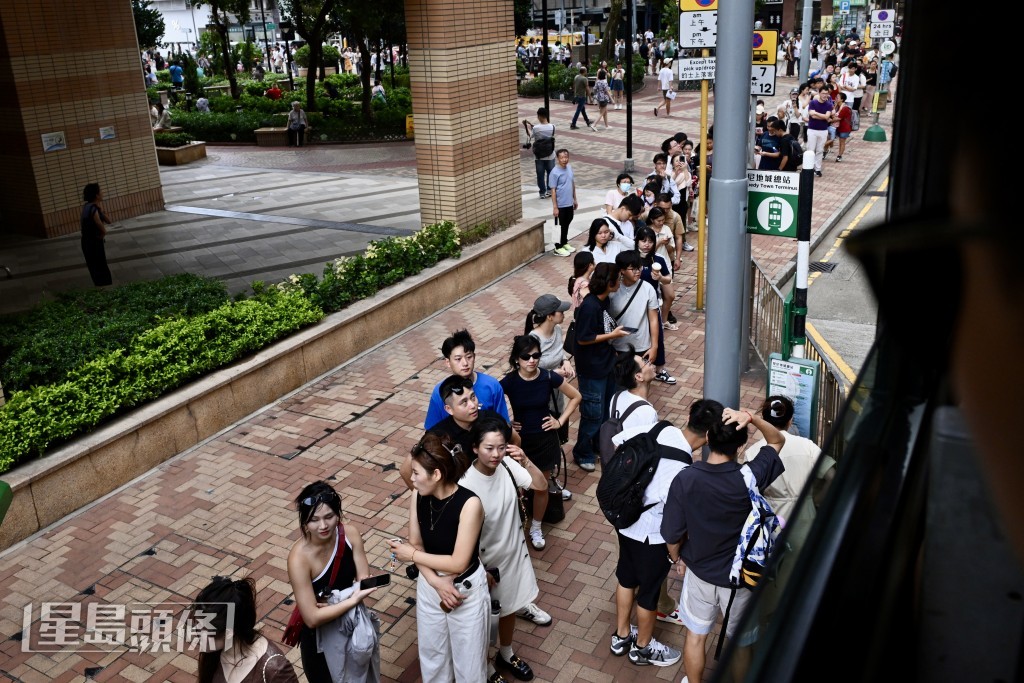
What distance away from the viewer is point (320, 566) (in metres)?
4.77

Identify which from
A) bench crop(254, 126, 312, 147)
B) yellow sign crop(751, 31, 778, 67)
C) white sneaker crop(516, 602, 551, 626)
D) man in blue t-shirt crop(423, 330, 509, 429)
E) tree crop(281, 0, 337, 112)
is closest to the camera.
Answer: white sneaker crop(516, 602, 551, 626)

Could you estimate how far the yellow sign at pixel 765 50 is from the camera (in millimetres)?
12297

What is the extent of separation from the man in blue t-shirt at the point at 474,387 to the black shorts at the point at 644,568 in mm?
1280

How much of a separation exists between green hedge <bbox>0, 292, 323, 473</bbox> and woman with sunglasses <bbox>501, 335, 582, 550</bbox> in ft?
12.3

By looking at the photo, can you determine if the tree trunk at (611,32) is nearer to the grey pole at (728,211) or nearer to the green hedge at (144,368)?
the green hedge at (144,368)

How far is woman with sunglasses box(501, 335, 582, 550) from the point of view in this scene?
21.9 ft

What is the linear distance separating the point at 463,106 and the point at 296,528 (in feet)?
25.4

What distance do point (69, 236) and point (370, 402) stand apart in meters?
10.5

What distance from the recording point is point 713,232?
648 centimetres

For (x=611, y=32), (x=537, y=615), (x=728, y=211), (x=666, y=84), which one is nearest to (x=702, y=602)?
(x=537, y=615)

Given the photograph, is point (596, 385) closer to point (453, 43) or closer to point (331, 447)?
point (331, 447)

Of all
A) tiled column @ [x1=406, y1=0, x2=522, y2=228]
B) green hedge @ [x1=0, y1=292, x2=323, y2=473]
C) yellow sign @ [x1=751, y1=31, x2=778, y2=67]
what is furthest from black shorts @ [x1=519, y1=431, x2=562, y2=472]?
yellow sign @ [x1=751, y1=31, x2=778, y2=67]

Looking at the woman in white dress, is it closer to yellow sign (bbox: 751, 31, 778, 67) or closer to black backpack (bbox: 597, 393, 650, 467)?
black backpack (bbox: 597, 393, 650, 467)

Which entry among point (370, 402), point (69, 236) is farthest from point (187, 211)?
point (370, 402)
